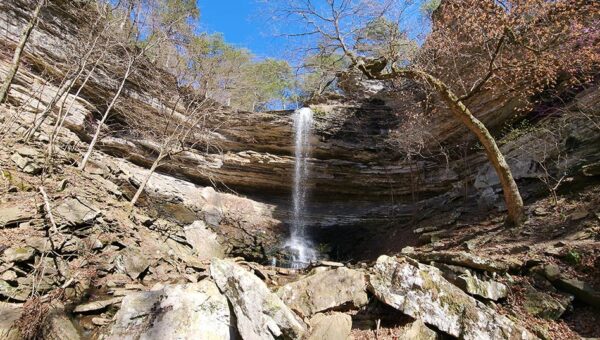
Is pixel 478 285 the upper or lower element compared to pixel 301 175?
lower

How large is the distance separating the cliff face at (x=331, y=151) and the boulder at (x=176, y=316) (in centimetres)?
852

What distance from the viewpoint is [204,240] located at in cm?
1089

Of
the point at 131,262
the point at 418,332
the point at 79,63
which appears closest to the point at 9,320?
the point at 131,262

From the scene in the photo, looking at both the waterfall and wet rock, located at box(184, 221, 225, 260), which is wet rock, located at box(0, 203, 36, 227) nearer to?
wet rock, located at box(184, 221, 225, 260)

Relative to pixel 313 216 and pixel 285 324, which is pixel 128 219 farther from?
pixel 313 216

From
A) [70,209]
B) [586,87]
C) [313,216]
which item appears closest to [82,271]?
[70,209]

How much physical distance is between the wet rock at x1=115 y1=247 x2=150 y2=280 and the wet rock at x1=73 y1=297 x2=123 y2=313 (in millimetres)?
1012

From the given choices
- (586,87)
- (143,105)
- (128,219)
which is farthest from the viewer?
(143,105)

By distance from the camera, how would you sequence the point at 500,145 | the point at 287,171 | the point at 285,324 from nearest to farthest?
the point at 285,324 < the point at 500,145 < the point at 287,171

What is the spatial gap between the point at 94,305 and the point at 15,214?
2.31m

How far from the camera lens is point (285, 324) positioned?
150 inches

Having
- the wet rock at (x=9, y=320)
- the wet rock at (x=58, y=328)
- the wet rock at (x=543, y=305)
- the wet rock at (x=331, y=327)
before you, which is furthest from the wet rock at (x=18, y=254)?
the wet rock at (x=543, y=305)

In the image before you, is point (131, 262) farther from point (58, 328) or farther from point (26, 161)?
point (26, 161)

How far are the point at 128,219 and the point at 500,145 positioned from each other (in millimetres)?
11251
